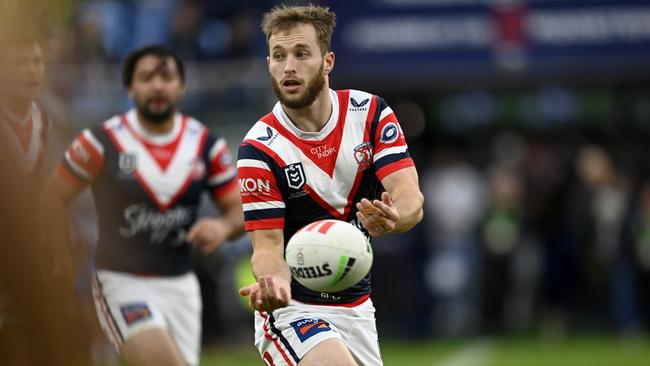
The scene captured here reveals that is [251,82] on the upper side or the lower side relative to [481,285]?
upper

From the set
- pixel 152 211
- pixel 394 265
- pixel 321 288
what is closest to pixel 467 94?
pixel 394 265

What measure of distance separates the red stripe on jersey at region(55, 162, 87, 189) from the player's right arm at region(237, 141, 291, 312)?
7.32 ft

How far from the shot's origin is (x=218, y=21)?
63.8ft

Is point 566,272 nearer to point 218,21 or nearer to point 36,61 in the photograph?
point 218,21

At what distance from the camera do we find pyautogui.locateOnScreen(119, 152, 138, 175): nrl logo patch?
8242 millimetres

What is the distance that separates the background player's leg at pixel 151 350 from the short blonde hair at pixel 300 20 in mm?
2353

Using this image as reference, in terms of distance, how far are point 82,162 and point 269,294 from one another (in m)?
3.09

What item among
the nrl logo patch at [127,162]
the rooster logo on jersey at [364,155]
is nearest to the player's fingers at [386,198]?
the rooster logo on jersey at [364,155]

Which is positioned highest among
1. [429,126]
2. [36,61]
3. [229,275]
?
[36,61]

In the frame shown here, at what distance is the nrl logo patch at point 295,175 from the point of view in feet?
20.4

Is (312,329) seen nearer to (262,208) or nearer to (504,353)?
(262,208)

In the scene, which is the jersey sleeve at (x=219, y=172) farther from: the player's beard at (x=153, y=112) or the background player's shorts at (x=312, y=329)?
the background player's shorts at (x=312, y=329)

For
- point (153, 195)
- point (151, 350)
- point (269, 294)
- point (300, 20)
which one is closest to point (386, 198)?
point (269, 294)

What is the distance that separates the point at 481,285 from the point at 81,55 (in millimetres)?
7232
